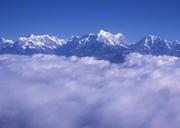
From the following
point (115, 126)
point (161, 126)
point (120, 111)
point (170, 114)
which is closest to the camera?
point (161, 126)

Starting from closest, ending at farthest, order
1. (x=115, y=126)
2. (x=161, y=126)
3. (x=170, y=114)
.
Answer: (x=161, y=126) → (x=170, y=114) → (x=115, y=126)

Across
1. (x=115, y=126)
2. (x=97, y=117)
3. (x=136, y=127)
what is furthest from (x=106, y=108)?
(x=136, y=127)

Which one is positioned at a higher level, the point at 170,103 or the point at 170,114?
the point at 170,103

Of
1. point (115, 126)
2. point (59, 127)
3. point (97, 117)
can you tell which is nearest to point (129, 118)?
point (115, 126)

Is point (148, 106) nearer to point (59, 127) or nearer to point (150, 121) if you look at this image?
point (150, 121)

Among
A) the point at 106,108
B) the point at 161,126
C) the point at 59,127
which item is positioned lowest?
the point at 161,126

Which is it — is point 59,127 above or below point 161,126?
above

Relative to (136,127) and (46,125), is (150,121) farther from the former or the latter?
(46,125)

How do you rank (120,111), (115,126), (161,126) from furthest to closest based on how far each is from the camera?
1. (120,111)
2. (115,126)
3. (161,126)

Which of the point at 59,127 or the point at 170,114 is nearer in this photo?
the point at 170,114
